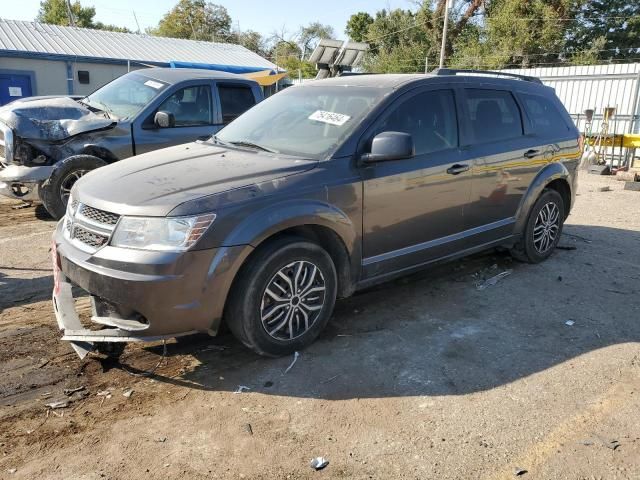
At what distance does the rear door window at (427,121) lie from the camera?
4.26m

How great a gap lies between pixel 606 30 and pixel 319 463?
39.0m

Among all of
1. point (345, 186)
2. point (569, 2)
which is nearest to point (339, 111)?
point (345, 186)

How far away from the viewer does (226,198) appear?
10.8 ft

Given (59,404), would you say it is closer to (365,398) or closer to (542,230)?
(365,398)

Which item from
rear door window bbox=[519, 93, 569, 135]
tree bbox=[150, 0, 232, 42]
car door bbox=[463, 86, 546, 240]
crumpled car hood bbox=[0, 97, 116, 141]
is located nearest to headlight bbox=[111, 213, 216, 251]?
car door bbox=[463, 86, 546, 240]

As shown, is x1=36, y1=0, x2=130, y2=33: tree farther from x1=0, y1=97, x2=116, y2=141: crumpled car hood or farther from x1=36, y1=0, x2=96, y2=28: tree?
x1=0, y1=97, x2=116, y2=141: crumpled car hood

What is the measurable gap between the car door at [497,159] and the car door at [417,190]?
0.21 meters

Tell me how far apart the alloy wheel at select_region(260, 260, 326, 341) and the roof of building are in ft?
69.3

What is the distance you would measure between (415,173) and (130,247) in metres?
2.26

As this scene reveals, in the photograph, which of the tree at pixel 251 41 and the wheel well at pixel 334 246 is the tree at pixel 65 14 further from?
the wheel well at pixel 334 246

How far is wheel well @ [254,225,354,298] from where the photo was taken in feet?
12.4

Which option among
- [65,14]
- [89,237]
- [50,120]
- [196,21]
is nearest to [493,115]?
[89,237]

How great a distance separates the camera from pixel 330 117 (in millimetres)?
4242

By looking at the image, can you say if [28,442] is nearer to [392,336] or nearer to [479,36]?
[392,336]
